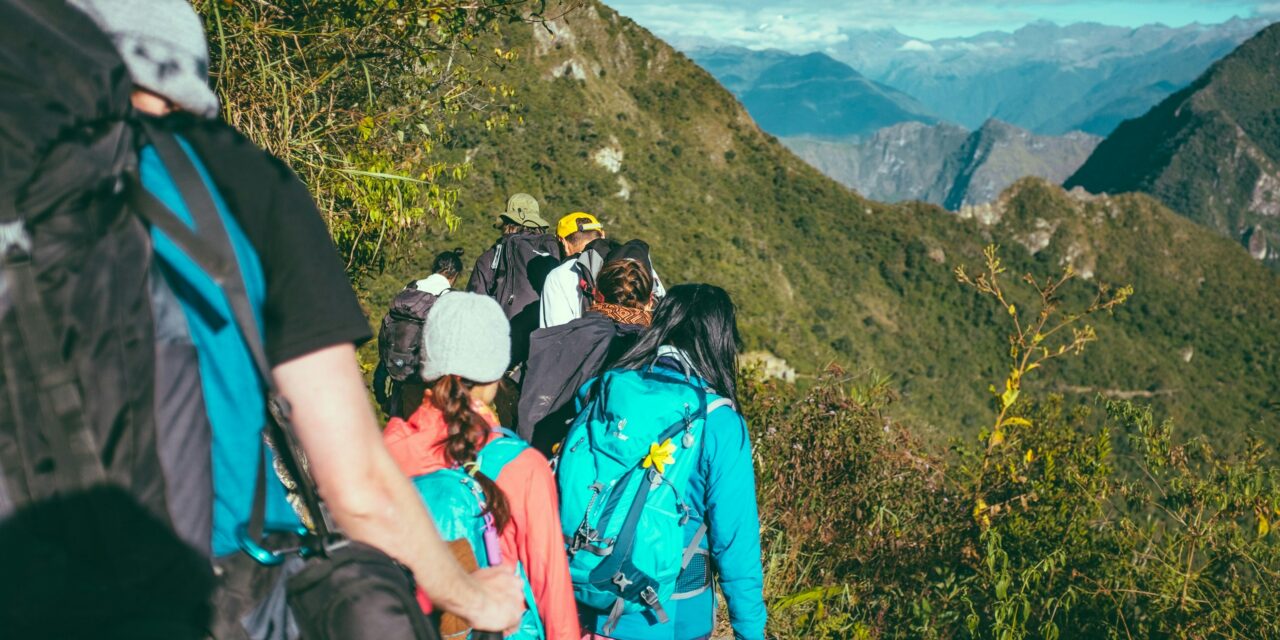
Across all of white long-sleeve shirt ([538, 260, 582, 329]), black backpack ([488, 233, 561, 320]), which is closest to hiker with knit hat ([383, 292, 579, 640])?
white long-sleeve shirt ([538, 260, 582, 329])

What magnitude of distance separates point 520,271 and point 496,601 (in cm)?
326

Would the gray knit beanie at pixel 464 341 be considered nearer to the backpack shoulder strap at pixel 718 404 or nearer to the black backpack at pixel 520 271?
the backpack shoulder strap at pixel 718 404

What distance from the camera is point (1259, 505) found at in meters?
3.58

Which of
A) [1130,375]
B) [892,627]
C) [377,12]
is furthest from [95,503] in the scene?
[1130,375]

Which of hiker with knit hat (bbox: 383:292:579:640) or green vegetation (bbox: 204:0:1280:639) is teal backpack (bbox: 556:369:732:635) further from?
green vegetation (bbox: 204:0:1280:639)

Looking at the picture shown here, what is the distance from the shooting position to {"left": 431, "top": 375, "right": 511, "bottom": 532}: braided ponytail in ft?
6.08

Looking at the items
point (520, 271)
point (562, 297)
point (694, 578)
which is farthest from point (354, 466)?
point (520, 271)

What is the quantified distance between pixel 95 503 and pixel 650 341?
1826 millimetres

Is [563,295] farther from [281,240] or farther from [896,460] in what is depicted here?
[281,240]

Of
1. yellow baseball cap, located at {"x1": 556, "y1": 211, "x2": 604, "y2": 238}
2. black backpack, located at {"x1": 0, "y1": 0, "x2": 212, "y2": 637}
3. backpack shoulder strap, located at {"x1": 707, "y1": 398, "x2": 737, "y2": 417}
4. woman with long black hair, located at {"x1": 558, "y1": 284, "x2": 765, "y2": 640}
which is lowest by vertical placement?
woman with long black hair, located at {"x1": 558, "y1": 284, "x2": 765, "y2": 640}

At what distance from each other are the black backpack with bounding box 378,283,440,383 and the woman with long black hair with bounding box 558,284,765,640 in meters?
1.21

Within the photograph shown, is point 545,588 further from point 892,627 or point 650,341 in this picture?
point 892,627

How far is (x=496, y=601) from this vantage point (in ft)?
4.49

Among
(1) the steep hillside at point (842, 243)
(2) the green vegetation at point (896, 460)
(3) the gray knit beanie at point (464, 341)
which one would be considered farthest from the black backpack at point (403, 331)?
(1) the steep hillside at point (842, 243)
